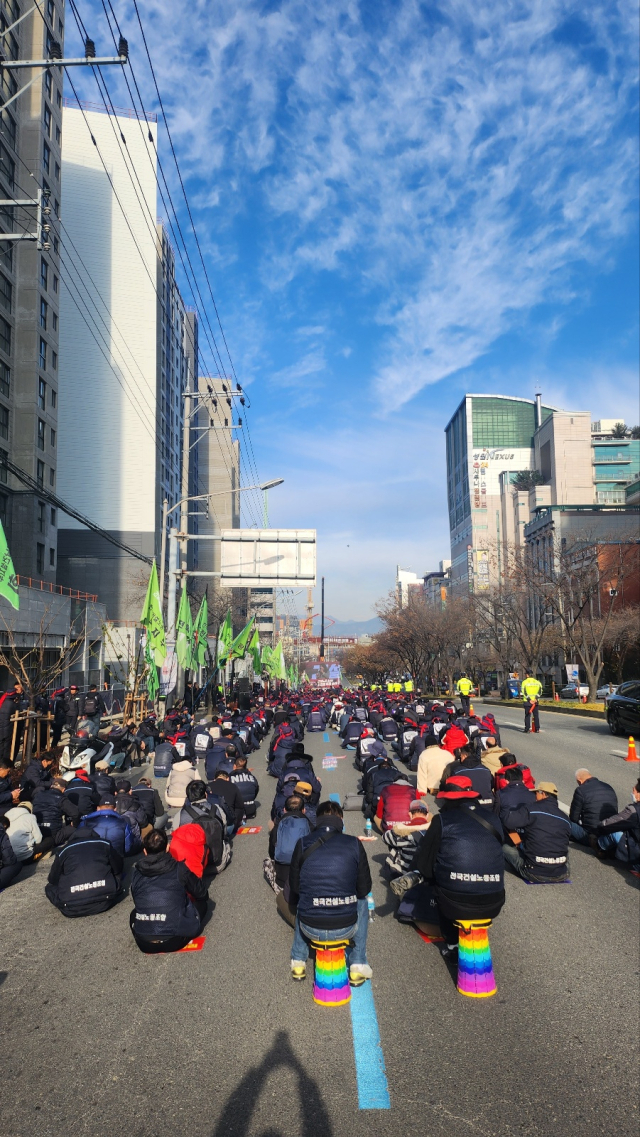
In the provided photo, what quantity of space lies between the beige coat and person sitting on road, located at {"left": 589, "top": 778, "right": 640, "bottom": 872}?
10.8ft

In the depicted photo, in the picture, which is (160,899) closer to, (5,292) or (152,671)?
(152,671)

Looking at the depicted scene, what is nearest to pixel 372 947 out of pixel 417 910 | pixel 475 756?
pixel 417 910

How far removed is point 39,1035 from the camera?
16.4 ft

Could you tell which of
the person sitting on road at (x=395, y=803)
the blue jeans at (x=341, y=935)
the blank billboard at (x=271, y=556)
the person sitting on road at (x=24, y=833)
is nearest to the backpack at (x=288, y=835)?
the blue jeans at (x=341, y=935)

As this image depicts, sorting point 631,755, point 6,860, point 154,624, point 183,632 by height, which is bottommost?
point 631,755

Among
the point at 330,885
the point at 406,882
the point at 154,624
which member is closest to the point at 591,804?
the point at 406,882

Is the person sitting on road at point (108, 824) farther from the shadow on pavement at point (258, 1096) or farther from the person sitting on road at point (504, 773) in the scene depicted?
the person sitting on road at point (504, 773)

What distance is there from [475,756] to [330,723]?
853 inches

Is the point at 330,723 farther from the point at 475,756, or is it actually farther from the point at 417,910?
the point at 417,910

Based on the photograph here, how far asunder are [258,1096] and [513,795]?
545 cm

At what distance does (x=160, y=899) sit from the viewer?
6117 millimetres

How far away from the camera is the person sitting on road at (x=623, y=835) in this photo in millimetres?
8246

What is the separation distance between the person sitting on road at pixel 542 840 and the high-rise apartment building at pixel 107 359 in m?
63.0

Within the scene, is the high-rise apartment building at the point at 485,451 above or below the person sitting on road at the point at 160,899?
above
